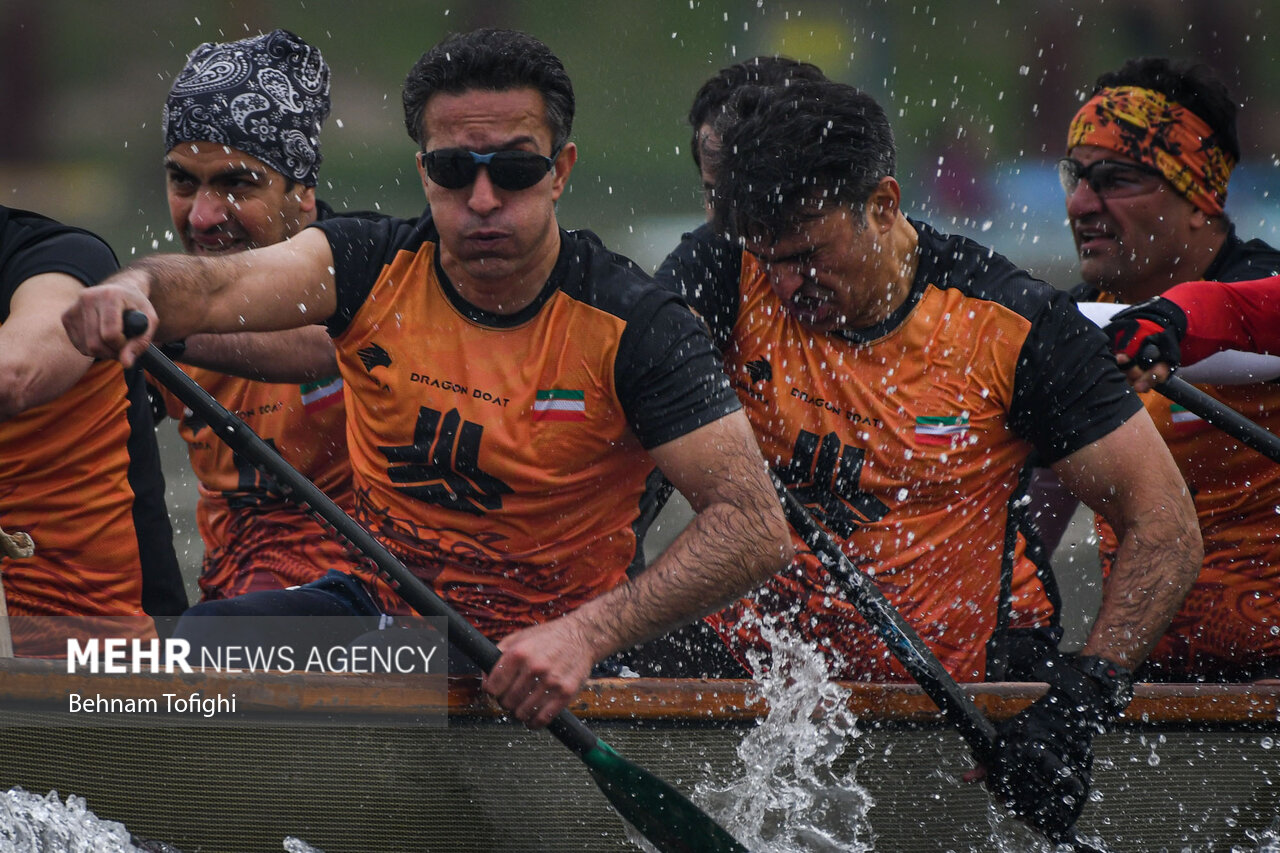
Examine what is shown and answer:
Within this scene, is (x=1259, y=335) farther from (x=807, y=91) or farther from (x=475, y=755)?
(x=475, y=755)

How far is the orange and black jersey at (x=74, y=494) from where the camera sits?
302 centimetres

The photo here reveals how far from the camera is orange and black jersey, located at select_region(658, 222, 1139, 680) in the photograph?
10.4 ft

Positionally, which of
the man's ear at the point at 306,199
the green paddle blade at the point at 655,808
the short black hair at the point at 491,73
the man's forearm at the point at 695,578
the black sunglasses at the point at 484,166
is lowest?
the green paddle blade at the point at 655,808

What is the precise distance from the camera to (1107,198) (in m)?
3.94

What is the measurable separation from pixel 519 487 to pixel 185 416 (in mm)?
1163

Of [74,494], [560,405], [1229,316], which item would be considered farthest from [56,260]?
[1229,316]

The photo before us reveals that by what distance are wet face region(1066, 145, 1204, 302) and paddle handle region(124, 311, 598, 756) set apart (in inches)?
81.4

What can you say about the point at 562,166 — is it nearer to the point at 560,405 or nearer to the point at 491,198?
the point at 491,198

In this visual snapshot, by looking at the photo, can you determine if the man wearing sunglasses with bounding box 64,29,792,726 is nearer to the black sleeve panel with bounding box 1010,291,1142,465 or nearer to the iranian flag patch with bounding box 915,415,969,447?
the iranian flag patch with bounding box 915,415,969,447

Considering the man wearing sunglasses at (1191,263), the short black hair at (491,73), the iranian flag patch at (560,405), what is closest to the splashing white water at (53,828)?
the iranian flag patch at (560,405)

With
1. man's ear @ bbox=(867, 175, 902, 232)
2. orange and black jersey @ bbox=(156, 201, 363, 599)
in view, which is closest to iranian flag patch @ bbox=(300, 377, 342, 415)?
orange and black jersey @ bbox=(156, 201, 363, 599)

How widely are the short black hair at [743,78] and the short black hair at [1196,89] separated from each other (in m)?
0.90

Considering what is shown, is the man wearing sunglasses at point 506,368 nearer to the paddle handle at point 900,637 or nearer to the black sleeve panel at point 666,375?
the black sleeve panel at point 666,375

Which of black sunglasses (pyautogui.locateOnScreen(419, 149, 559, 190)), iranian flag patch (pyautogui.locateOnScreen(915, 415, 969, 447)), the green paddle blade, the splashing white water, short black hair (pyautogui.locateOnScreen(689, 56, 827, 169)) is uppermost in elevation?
short black hair (pyautogui.locateOnScreen(689, 56, 827, 169))
